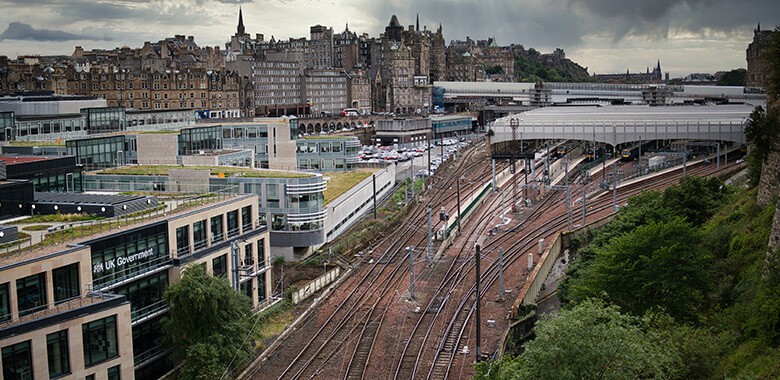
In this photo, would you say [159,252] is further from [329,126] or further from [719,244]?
[329,126]

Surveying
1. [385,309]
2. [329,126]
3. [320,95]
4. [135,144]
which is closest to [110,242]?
[385,309]

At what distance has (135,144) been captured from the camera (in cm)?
5753

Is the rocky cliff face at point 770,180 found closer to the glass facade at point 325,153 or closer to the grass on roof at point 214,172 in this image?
the grass on roof at point 214,172

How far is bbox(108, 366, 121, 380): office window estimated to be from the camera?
26.7 metres

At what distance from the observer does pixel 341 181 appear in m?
64.1

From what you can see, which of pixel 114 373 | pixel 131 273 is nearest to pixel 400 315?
pixel 131 273

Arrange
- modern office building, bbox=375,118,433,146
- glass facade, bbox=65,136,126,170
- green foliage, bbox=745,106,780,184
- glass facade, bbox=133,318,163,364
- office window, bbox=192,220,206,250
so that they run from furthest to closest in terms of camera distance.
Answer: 1. modern office building, bbox=375,118,433,146
2. glass facade, bbox=65,136,126,170
3. green foliage, bbox=745,106,780,184
4. office window, bbox=192,220,206,250
5. glass facade, bbox=133,318,163,364

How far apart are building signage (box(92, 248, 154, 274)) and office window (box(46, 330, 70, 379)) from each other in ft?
10.7

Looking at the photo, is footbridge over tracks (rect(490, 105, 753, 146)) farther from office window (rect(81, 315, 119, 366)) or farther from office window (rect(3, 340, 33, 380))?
office window (rect(3, 340, 33, 380))

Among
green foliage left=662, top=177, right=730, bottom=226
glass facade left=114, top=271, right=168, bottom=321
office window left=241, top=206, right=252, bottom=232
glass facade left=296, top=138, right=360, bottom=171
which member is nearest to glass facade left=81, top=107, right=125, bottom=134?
glass facade left=296, top=138, right=360, bottom=171

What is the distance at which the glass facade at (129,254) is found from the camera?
28.1 metres

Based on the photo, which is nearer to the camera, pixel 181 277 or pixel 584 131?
pixel 181 277

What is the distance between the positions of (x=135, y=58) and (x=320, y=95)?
104 ft

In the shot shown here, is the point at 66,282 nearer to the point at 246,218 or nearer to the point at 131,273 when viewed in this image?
the point at 131,273
